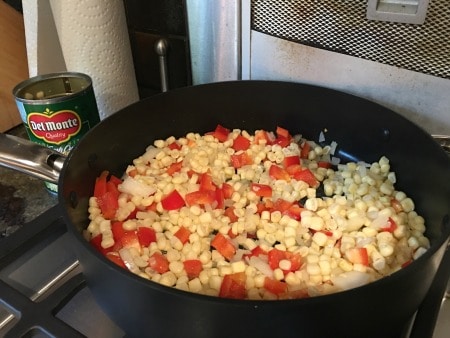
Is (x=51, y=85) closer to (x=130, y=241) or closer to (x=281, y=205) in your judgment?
(x=130, y=241)

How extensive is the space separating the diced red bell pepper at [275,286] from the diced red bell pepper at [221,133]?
0.37m

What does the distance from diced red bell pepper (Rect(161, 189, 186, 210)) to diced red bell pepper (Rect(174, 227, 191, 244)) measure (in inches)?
2.3

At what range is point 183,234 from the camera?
0.76 meters

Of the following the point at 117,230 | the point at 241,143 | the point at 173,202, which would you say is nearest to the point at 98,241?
the point at 117,230

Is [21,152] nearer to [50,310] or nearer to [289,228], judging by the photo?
[50,310]

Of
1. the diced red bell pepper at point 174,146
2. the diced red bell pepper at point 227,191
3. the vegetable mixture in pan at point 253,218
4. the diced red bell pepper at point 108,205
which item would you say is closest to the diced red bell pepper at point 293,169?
the vegetable mixture in pan at point 253,218

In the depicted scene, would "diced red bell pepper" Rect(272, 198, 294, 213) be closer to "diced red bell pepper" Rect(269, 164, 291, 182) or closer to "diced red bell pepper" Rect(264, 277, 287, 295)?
"diced red bell pepper" Rect(269, 164, 291, 182)

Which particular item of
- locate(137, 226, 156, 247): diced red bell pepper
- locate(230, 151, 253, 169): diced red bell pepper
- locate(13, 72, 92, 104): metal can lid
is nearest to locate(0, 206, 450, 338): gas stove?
locate(137, 226, 156, 247): diced red bell pepper

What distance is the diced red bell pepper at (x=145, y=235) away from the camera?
29.5 inches

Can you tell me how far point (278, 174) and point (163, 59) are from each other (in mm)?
368

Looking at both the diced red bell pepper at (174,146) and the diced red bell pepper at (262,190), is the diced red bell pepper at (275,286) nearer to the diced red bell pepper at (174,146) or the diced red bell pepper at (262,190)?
the diced red bell pepper at (262,190)

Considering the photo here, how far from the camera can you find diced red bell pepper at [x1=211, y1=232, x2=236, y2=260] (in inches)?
28.8

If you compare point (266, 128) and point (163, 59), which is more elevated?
point (163, 59)

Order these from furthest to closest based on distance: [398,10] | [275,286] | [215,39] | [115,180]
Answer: [215,39], [115,180], [398,10], [275,286]
